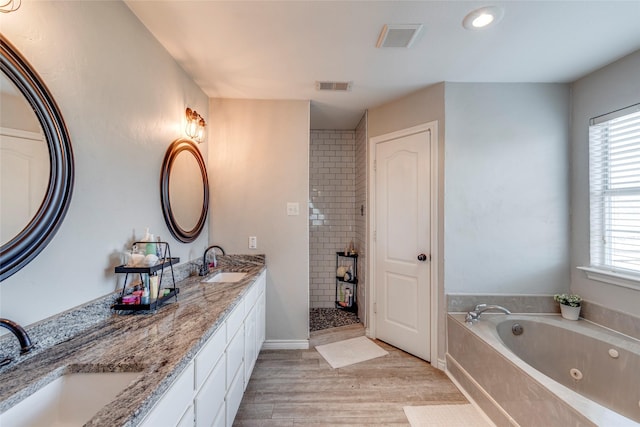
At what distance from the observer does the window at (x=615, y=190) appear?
1.86 metres

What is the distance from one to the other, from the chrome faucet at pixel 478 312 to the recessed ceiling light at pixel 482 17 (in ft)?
6.74

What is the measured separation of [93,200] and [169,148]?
771 millimetres

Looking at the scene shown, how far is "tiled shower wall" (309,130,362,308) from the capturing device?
12.1 ft

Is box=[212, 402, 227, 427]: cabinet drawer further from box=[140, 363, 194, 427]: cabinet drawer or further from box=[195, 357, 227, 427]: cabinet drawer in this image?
box=[140, 363, 194, 427]: cabinet drawer

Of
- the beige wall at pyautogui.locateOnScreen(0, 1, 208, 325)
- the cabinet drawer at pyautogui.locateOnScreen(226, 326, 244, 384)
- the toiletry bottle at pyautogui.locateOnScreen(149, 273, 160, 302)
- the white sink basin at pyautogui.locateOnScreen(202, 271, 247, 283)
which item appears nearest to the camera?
the beige wall at pyautogui.locateOnScreen(0, 1, 208, 325)

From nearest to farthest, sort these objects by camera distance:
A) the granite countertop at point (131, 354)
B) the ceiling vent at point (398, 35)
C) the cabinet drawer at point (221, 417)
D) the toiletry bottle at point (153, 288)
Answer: the granite countertop at point (131, 354)
the cabinet drawer at point (221, 417)
the toiletry bottle at point (153, 288)
the ceiling vent at point (398, 35)

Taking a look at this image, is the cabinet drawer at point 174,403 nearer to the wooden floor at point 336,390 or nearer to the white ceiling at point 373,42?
the wooden floor at point 336,390

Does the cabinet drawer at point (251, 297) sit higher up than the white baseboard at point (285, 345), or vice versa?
the cabinet drawer at point (251, 297)

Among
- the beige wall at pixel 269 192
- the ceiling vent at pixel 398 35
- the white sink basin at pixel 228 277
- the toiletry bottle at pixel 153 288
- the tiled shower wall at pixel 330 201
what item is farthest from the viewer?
the tiled shower wall at pixel 330 201

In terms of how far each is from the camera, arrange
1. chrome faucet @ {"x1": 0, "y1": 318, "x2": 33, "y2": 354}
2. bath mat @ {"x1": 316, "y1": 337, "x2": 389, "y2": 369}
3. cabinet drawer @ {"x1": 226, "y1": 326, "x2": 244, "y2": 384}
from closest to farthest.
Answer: chrome faucet @ {"x1": 0, "y1": 318, "x2": 33, "y2": 354} → cabinet drawer @ {"x1": 226, "y1": 326, "x2": 244, "y2": 384} → bath mat @ {"x1": 316, "y1": 337, "x2": 389, "y2": 369}

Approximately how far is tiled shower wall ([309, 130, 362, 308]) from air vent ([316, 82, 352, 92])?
4.16ft

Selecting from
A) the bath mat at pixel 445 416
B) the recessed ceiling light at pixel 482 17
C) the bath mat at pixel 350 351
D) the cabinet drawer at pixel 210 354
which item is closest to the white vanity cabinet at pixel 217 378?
the cabinet drawer at pixel 210 354

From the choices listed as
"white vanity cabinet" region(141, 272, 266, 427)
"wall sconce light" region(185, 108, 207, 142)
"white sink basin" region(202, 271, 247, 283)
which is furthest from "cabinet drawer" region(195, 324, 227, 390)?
"wall sconce light" region(185, 108, 207, 142)

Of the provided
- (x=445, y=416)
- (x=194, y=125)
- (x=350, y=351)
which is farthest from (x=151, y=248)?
(x=445, y=416)
